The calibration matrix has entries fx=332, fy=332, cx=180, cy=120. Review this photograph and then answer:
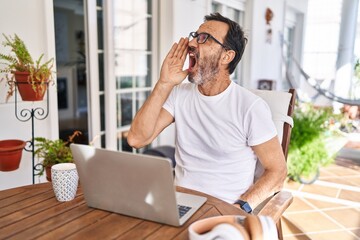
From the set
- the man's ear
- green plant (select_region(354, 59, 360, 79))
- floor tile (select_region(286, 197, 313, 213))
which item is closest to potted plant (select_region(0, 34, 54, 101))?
the man's ear

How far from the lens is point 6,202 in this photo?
3.37 ft

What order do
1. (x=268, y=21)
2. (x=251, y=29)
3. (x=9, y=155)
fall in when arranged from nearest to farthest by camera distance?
(x=9, y=155) → (x=251, y=29) → (x=268, y=21)

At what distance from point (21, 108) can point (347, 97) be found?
11.9 ft

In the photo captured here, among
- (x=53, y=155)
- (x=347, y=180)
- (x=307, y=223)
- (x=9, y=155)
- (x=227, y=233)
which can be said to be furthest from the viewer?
(x=347, y=180)

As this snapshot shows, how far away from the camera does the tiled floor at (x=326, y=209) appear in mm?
2320

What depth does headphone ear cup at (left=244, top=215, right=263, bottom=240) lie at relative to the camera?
0.66 meters

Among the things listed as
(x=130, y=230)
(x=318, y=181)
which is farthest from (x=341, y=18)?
(x=130, y=230)

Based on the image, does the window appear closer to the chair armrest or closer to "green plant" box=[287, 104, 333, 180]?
"green plant" box=[287, 104, 333, 180]

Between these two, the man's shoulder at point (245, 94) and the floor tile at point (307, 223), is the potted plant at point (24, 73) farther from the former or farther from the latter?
the floor tile at point (307, 223)

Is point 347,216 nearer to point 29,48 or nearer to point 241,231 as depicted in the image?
point 241,231

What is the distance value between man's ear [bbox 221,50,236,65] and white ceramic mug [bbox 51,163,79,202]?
0.81m

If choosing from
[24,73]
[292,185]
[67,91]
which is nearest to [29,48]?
[24,73]

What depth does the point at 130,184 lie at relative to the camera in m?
0.85

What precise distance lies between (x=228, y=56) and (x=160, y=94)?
13.7 inches
